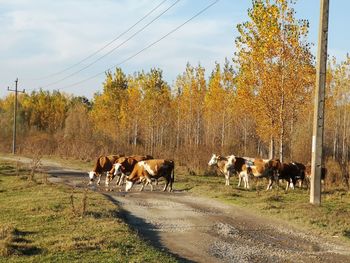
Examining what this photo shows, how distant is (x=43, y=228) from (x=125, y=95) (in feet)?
157

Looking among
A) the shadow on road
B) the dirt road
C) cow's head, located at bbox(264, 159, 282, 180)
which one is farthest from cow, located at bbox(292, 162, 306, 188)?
the shadow on road

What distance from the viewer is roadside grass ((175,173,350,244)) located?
40.2ft

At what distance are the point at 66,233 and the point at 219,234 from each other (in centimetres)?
365

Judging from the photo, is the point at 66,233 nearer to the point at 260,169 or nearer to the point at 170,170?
the point at 170,170

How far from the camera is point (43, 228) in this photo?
1138cm

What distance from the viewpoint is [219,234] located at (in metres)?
11.4

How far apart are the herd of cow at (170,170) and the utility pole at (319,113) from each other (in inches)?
250

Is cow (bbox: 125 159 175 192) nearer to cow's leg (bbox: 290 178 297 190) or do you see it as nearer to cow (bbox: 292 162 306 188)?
cow's leg (bbox: 290 178 297 190)

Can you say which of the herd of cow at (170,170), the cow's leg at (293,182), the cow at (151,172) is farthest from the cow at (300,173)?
the cow at (151,172)

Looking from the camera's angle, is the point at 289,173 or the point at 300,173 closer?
the point at 289,173

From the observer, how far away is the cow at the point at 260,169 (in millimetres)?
21797

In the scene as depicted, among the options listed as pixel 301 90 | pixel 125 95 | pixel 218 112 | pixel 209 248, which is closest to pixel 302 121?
pixel 218 112

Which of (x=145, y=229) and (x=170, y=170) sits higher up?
(x=170, y=170)

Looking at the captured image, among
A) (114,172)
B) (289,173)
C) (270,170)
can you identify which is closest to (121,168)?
(114,172)
